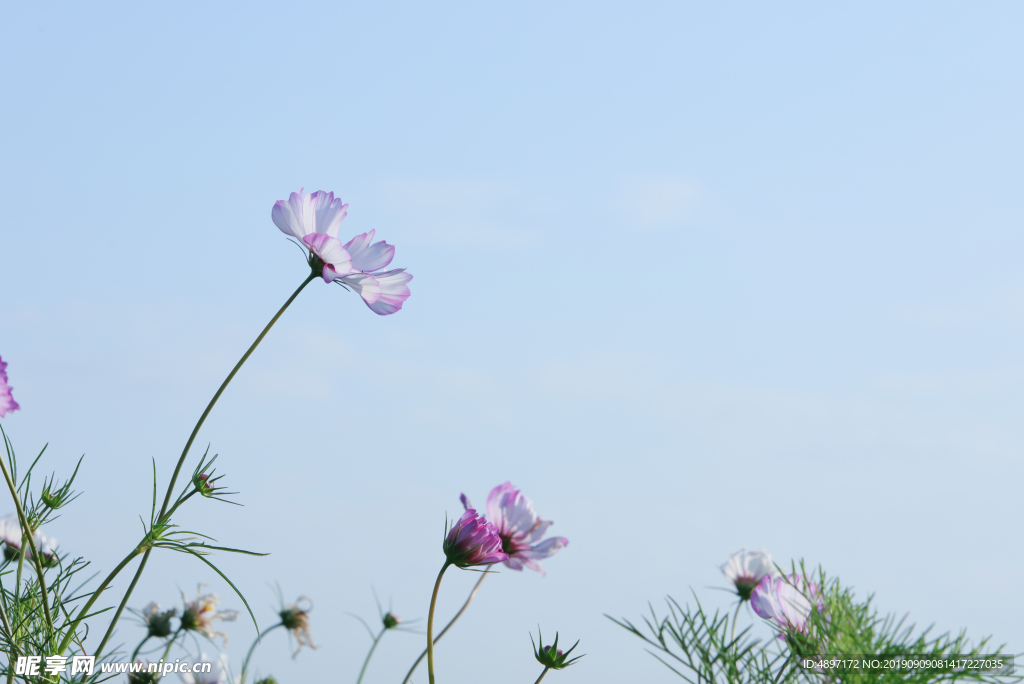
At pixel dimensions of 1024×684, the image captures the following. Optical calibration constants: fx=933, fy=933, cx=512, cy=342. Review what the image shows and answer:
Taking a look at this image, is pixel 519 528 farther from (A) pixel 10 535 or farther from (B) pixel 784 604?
(A) pixel 10 535

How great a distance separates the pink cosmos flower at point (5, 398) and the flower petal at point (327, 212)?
21.4 inches

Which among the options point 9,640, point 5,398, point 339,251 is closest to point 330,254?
point 339,251

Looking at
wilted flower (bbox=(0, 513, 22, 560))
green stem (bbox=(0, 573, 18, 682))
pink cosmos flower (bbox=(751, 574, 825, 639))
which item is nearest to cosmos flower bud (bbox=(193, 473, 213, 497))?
green stem (bbox=(0, 573, 18, 682))

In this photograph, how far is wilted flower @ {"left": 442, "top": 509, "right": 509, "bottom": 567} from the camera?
4.71ft

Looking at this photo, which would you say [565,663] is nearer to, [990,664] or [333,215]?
[990,664]

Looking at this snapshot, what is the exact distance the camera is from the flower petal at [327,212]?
1509 mm

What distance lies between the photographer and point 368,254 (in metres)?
1.50

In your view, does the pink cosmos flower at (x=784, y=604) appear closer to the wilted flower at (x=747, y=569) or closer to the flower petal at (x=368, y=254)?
the wilted flower at (x=747, y=569)

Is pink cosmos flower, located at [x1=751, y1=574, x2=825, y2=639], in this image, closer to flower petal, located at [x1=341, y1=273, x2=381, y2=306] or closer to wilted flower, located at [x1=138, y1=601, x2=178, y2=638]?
flower petal, located at [x1=341, y1=273, x2=381, y2=306]

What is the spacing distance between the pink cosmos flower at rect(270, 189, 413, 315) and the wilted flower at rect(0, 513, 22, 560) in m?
0.92

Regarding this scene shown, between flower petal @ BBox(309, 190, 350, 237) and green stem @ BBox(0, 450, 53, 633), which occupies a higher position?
flower petal @ BBox(309, 190, 350, 237)

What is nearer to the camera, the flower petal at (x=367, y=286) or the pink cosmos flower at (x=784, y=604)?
the pink cosmos flower at (x=784, y=604)

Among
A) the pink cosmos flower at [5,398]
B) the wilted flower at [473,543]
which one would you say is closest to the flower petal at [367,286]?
the wilted flower at [473,543]

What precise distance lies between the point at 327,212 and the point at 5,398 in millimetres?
582
